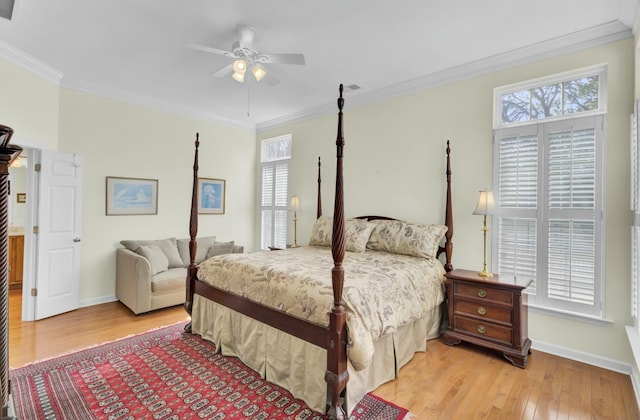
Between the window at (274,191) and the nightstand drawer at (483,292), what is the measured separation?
10.7 ft

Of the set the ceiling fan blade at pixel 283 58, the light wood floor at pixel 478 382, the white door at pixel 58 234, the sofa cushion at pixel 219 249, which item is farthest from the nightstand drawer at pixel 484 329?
the white door at pixel 58 234

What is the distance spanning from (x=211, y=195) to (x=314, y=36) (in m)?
3.50

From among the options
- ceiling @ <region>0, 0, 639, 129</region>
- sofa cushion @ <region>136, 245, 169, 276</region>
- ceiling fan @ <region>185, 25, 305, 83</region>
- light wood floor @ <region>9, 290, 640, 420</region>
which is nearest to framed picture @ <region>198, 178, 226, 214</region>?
sofa cushion @ <region>136, 245, 169, 276</region>

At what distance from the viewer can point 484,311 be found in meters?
2.90

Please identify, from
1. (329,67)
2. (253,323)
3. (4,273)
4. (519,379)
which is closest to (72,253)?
(253,323)

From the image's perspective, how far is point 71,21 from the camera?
2.77 meters

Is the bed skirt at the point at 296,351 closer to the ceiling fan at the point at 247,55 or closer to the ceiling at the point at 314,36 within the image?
the ceiling fan at the point at 247,55

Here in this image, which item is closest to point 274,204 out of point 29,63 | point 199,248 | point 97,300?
point 199,248

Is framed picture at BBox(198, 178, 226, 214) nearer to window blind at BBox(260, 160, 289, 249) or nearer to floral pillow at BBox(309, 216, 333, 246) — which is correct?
window blind at BBox(260, 160, 289, 249)

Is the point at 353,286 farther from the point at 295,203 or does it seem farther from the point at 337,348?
the point at 295,203

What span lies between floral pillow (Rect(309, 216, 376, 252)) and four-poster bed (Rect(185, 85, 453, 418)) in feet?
0.57

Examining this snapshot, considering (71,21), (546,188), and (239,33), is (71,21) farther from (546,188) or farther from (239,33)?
(546,188)

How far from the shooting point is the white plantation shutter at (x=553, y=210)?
279cm

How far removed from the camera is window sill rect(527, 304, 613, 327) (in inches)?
107
